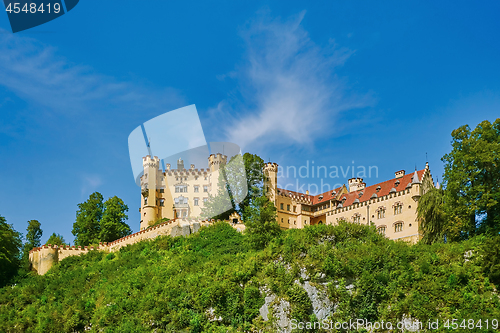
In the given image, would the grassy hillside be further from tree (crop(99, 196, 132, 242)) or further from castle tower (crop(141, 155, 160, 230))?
castle tower (crop(141, 155, 160, 230))

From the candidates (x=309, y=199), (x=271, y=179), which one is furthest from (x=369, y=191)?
(x=271, y=179)

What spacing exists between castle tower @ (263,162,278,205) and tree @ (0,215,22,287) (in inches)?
1182

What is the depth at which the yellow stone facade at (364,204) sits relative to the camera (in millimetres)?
55625

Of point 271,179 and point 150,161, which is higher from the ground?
point 150,161

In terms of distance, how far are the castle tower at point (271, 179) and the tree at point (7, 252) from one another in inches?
1182

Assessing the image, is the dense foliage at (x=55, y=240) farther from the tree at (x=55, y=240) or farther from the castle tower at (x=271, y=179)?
the castle tower at (x=271, y=179)

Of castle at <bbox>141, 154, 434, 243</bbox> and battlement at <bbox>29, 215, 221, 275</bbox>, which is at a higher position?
castle at <bbox>141, 154, 434, 243</bbox>

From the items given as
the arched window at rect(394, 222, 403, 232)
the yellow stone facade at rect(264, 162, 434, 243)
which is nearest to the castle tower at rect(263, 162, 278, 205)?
the yellow stone facade at rect(264, 162, 434, 243)

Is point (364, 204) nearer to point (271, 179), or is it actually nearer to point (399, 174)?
point (399, 174)

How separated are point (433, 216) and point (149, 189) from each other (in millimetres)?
41561

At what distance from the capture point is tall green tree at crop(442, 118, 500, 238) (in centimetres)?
4259

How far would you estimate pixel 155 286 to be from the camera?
42.3 meters

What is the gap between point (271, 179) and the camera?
231 feet

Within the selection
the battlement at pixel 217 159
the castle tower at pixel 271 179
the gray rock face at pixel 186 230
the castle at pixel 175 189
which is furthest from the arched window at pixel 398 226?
the battlement at pixel 217 159
